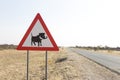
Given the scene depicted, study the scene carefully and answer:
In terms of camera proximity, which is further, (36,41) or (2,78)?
(2,78)

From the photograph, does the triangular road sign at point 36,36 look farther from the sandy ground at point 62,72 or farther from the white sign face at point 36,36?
the sandy ground at point 62,72

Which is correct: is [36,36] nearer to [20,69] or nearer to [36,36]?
[36,36]

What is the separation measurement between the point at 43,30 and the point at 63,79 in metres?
6.79

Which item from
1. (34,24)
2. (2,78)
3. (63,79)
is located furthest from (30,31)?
(2,78)

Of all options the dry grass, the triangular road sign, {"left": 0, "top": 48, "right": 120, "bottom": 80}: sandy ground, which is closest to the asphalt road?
{"left": 0, "top": 48, "right": 120, "bottom": 80}: sandy ground

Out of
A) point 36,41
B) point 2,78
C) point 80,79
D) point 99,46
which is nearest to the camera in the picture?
point 36,41

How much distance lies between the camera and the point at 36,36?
25.1 ft

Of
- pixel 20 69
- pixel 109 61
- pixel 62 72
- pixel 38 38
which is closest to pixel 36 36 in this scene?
pixel 38 38

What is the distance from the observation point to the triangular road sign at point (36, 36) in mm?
7703

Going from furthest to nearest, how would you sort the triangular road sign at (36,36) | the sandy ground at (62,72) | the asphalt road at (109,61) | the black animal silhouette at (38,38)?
1. the asphalt road at (109,61)
2. the sandy ground at (62,72)
3. the triangular road sign at (36,36)
4. the black animal silhouette at (38,38)

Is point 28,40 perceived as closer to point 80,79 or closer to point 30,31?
point 30,31

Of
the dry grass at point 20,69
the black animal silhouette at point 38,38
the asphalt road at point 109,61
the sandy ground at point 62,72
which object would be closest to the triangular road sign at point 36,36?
the black animal silhouette at point 38,38

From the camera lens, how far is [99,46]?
16862 centimetres

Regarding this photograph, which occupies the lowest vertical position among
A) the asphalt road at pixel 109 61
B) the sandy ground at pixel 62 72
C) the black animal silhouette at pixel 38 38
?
the sandy ground at pixel 62 72
